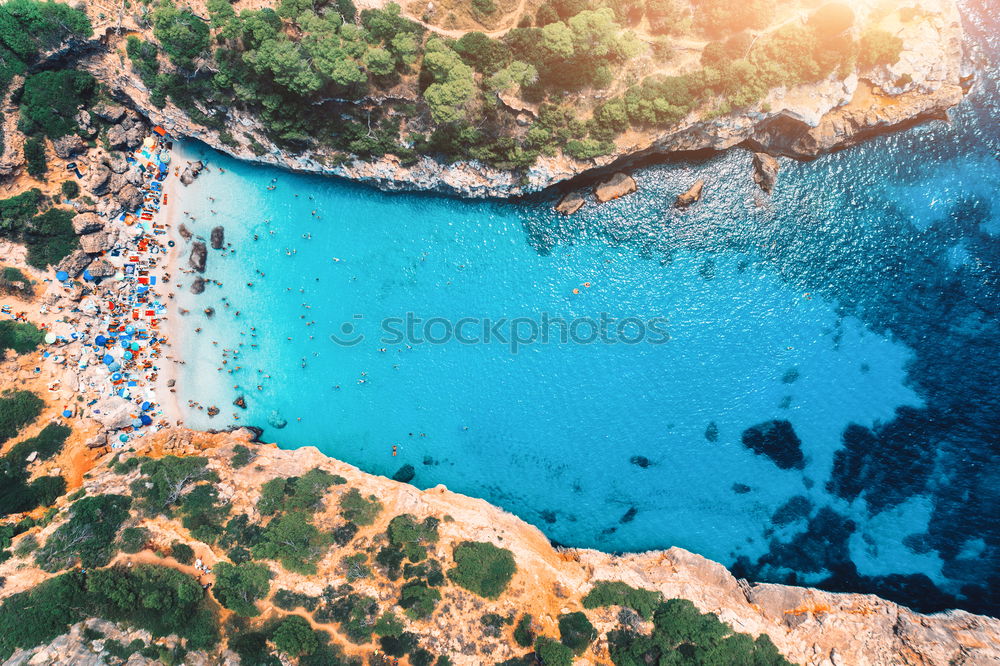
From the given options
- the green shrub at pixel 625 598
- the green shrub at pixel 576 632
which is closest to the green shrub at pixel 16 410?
the green shrub at pixel 576 632

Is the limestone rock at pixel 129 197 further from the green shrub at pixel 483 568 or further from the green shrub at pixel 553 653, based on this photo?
the green shrub at pixel 553 653

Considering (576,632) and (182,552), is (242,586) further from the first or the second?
(576,632)

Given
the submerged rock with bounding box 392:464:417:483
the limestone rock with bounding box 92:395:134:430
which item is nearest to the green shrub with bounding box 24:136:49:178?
the limestone rock with bounding box 92:395:134:430

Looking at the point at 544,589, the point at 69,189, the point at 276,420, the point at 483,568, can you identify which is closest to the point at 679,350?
the point at 544,589

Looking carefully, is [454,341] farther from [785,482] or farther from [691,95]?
[785,482]

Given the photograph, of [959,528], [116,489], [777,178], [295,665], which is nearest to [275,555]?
[295,665]

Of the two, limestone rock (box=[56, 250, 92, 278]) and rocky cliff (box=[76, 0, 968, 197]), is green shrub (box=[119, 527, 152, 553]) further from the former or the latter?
rocky cliff (box=[76, 0, 968, 197])
